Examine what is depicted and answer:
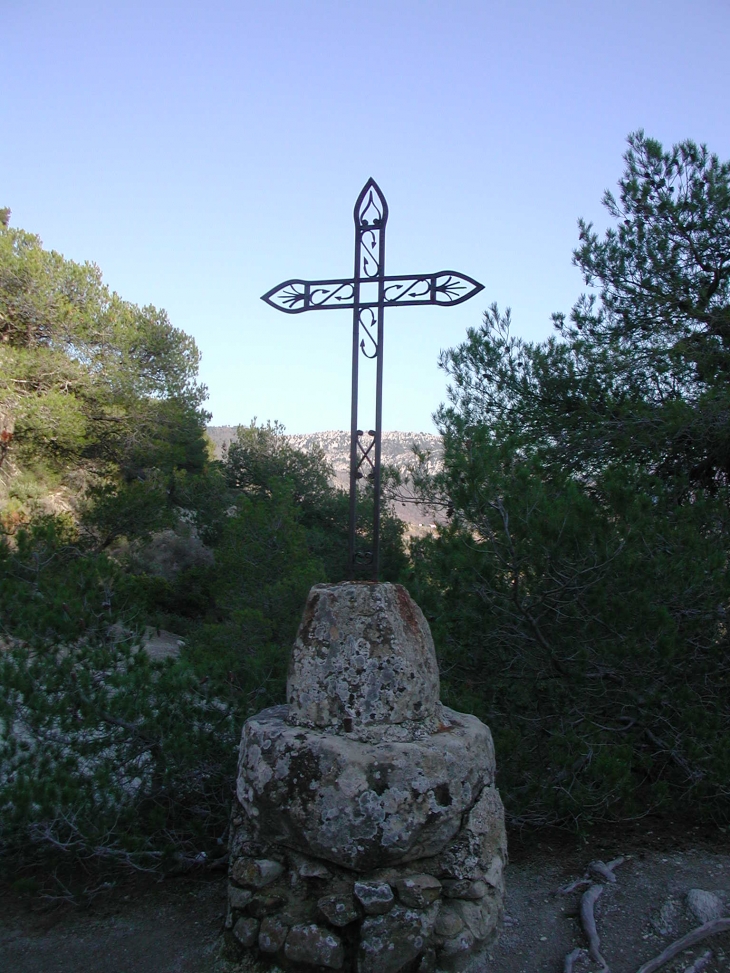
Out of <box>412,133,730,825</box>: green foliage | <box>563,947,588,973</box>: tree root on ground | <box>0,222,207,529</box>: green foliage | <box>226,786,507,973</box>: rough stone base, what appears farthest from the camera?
<box>0,222,207,529</box>: green foliage

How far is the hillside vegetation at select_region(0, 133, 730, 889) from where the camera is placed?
3961 millimetres

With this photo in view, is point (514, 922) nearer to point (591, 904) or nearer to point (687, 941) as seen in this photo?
→ point (591, 904)

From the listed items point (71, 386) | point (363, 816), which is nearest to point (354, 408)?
point (363, 816)

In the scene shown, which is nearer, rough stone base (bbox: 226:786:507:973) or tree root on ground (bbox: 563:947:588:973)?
rough stone base (bbox: 226:786:507:973)

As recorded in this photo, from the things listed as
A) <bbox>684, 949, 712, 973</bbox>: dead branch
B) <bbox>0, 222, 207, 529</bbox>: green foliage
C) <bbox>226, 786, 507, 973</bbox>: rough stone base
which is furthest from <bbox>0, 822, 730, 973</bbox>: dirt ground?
<bbox>0, 222, 207, 529</bbox>: green foliage

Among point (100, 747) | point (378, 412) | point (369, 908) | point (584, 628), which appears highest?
point (378, 412)

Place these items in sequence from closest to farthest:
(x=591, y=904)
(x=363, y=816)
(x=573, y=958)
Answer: (x=363, y=816) < (x=573, y=958) < (x=591, y=904)

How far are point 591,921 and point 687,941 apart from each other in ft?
1.26

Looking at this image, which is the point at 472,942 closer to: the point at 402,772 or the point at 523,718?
the point at 402,772

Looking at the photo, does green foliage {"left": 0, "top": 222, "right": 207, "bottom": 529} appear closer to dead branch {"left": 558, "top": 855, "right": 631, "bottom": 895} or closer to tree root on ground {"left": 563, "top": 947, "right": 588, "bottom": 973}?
dead branch {"left": 558, "top": 855, "right": 631, "bottom": 895}

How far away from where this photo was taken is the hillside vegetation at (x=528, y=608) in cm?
396

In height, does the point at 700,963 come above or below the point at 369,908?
below

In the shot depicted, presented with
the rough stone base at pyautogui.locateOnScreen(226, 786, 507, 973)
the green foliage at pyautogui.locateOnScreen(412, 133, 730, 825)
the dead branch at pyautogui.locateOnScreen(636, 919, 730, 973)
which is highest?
the green foliage at pyautogui.locateOnScreen(412, 133, 730, 825)

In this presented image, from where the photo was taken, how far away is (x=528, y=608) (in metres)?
4.93
